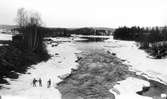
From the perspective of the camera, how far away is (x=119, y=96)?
20906 mm

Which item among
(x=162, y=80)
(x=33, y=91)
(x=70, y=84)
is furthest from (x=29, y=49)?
(x=162, y=80)

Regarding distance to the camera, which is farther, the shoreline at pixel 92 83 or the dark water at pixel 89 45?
the dark water at pixel 89 45

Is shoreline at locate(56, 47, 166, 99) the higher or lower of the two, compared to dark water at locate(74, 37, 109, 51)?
higher

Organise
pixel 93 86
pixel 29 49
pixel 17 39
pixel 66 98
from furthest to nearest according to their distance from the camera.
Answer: pixel 17 39 < pixel 29 49 < pixel 93 86 < pixel 66 98

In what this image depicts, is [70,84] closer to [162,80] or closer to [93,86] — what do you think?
[93,86]

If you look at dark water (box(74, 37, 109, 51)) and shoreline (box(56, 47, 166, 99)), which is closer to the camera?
shoreline (box(56, 47, 166, 99))

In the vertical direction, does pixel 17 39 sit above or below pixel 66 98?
above

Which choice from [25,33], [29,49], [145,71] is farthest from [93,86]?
[25,33]

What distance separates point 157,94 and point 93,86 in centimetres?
725

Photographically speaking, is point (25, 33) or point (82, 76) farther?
point (25, 33)

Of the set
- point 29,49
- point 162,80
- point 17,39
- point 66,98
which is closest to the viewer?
point 66,98

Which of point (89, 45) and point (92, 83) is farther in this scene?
point (89, 45)

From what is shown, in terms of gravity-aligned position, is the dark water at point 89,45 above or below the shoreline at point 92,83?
below

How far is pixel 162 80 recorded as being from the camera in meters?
28.5
